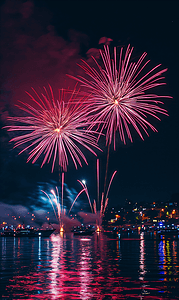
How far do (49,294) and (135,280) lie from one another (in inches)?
365

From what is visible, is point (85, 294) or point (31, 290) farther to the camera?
point (31, 290)

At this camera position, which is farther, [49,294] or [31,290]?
[31,290]

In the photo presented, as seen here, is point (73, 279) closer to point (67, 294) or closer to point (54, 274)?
point (54, 274)

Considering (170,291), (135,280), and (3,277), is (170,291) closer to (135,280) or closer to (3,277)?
(135,280)

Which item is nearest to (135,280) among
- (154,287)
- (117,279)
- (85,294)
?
(117,279)

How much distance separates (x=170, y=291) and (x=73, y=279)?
9454 millimetres

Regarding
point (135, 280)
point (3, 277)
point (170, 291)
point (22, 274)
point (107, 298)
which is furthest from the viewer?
point (22, 274)

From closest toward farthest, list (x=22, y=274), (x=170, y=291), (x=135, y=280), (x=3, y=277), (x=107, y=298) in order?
(x=107, y=298), (x=170, y=291), (x=135, y=280), (x=3, y=277), (x=22, y=274)

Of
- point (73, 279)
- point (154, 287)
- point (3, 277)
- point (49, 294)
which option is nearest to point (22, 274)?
point (3, 277)

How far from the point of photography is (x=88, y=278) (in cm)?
3091

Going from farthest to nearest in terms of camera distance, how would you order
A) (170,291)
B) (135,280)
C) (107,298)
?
1. (135,280)
2. (170,291)
3. (107,298)

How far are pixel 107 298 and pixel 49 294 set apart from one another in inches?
163

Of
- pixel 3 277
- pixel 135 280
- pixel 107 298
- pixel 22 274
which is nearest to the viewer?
pixel 107 298

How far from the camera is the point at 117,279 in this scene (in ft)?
100
